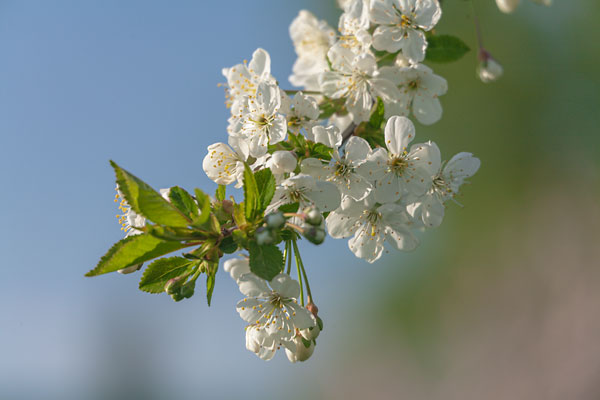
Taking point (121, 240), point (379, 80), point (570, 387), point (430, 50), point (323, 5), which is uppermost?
point (323, 5)

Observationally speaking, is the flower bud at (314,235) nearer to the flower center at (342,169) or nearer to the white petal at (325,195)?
the white petal at (325,195)

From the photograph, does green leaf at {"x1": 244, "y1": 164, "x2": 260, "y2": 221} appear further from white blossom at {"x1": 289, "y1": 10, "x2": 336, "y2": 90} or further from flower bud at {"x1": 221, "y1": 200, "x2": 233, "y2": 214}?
white blossom at {"x1": 289, "y1": 10, "x2": 336, "y2": 90}

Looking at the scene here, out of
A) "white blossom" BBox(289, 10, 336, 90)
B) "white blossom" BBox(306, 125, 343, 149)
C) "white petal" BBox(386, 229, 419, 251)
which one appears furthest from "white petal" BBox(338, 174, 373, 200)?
"white blossom" BBox(289, 10, 336, 90)

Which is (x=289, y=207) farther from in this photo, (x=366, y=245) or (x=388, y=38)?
(x=388, y=38)

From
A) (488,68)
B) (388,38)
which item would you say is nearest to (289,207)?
(388,38)

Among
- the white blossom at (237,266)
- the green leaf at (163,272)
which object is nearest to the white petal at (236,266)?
the white blossom at (237,266)

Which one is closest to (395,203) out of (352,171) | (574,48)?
(352,171)

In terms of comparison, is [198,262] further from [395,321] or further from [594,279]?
[395,321]
